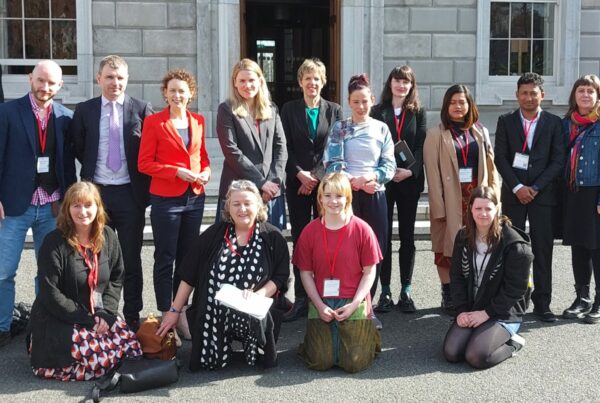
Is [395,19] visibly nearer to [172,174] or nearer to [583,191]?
[583,191]

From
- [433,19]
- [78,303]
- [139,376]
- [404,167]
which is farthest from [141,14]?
[139,376]

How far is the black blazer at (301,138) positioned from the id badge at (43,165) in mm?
1644

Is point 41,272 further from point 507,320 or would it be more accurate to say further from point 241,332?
point 507,320

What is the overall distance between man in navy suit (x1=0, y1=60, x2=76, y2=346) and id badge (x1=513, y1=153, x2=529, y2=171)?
3174 mm

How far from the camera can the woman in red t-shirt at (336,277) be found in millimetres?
4441

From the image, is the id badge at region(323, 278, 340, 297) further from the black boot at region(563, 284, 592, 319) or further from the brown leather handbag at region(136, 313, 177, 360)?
the black boot at region(563, 284, 592, 319)

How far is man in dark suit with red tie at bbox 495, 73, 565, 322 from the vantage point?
5.40 metres

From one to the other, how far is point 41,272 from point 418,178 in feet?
9.07

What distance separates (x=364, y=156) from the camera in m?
5.17

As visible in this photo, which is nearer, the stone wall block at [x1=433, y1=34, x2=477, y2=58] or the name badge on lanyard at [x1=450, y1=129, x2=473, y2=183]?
the name badge on lanyard at [x1=450, y1=129, x2=473, y2=183]

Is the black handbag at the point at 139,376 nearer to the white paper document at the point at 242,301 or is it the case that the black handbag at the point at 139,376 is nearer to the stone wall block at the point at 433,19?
the white paper document at the point at 242,301

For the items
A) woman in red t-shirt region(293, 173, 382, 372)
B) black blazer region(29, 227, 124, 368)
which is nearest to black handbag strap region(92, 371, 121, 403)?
black blazer region(29, 227, 124, 368)

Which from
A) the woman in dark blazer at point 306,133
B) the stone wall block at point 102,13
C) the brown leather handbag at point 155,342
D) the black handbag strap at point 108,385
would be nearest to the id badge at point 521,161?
the woman in dark blazer at point 306,133

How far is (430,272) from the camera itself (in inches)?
271
